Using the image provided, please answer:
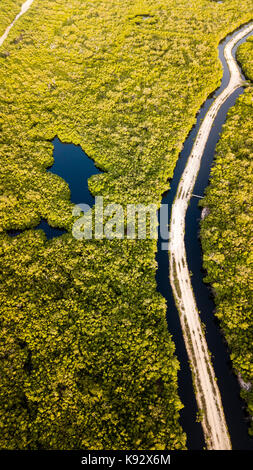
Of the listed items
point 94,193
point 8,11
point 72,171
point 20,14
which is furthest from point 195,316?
point 8,11

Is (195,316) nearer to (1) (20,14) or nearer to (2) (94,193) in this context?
(2) (94,193)

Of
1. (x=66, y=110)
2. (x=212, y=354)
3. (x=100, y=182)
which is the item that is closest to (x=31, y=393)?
(x=212, y=354)

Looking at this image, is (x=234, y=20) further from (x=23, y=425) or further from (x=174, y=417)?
(x=23, y=425)

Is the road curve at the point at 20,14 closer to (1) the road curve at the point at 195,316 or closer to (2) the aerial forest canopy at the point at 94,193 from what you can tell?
(2) the aerial forest canopy at the point at 94,193

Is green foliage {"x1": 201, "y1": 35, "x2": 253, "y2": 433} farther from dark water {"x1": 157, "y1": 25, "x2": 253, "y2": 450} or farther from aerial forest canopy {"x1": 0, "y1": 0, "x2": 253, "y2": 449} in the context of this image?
aerial forest canopy {"x1": 0, "y1": 0, "x2": 253, "y2": 449}

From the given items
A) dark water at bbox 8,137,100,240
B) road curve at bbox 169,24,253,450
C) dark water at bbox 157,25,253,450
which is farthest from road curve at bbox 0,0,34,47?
dark water at bbox 157,25,253,450

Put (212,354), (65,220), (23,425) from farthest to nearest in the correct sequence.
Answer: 1. (65,220)
2. (212,354)
3. (23,425)
